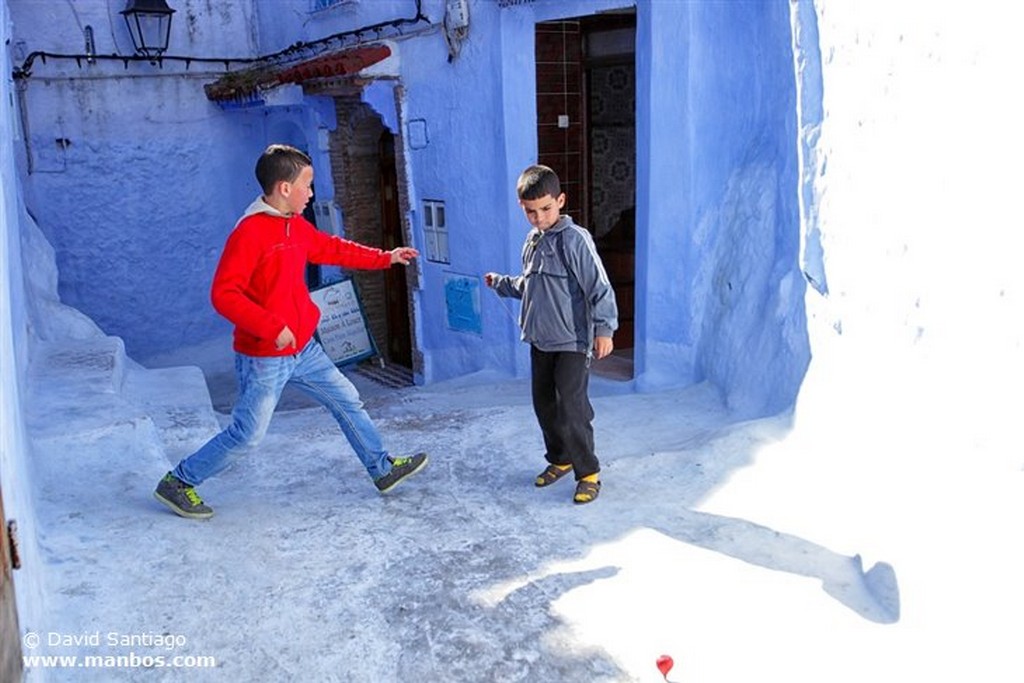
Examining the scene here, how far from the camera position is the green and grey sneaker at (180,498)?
3.91m

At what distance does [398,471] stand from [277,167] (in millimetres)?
1460

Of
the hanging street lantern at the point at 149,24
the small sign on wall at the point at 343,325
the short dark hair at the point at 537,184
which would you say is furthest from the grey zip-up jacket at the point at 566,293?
the hanging street lantern at the point at 149,24

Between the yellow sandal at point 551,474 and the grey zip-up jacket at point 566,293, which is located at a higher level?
the grey zip-up jacket at point 566,293

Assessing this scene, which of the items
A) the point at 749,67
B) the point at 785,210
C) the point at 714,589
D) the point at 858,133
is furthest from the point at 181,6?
the point at 714,589

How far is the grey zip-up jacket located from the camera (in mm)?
3984

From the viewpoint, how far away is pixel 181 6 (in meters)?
11.6

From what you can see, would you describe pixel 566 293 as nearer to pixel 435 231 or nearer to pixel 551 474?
pixel 551 474

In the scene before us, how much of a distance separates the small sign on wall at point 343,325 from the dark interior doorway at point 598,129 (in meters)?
2.86

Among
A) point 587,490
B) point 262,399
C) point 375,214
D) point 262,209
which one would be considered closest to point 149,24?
point 375,214

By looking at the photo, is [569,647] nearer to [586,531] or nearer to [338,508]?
[586,531]

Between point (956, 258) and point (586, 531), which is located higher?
point (956, 258)

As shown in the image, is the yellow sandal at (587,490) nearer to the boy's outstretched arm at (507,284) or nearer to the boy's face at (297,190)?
the boy's outstretched arm at (507,284)

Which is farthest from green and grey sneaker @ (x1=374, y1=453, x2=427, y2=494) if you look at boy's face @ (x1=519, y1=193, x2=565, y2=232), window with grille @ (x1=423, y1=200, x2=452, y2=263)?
window with grille @ (x1=423, y1=200, x2=452, y2=263)

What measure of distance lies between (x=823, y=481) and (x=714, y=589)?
0.90 m
